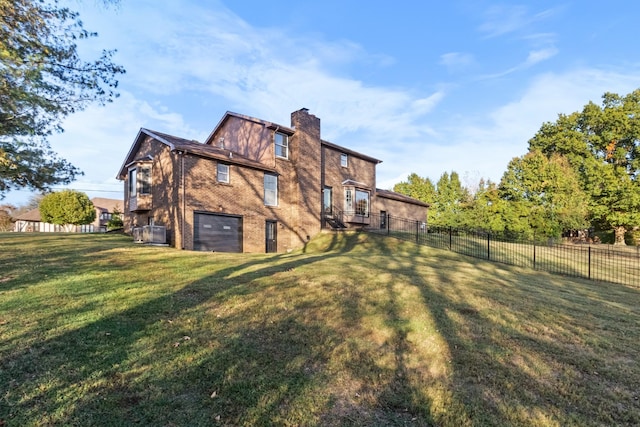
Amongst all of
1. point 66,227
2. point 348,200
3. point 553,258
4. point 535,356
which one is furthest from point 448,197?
point 66,227

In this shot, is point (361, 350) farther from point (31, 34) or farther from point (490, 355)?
point (31, 34)

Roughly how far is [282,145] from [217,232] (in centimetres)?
652

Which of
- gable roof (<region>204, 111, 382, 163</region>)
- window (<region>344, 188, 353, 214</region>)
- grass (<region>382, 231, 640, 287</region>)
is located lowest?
grass (<region>382, 231, 640, 287</region>)

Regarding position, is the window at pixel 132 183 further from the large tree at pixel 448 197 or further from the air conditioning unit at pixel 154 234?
the large tree at pixel 448 197

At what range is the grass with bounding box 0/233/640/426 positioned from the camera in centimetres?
335

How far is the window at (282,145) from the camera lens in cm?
2069

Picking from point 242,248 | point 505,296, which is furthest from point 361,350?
point 242,248

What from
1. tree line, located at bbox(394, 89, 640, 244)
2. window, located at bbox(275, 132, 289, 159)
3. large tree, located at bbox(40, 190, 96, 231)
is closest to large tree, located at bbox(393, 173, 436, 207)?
tree line, located at bbox(394, 89, 640, 244)

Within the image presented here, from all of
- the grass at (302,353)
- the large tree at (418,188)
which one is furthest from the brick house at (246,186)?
the large tree at (418,188)

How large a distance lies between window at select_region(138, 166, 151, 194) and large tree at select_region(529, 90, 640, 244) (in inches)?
1498

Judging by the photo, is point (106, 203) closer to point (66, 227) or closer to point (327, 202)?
point (66, 227)

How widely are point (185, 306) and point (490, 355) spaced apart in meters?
4.58

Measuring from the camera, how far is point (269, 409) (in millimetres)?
3363

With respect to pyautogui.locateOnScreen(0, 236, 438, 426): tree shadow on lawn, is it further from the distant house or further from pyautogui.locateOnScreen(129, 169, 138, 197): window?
the distant house
